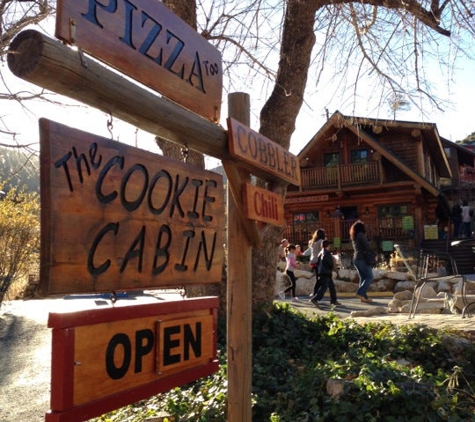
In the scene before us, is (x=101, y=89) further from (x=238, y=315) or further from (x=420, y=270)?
(x=420, y=270)

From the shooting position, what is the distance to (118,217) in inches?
75.5

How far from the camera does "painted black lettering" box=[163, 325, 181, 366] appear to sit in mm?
2180

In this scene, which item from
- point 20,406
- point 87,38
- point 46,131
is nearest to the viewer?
point 46,131

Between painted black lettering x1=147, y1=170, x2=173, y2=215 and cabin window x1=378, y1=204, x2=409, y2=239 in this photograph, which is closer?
painted black lettering x1=147, y1=170, x2=173, y2=215

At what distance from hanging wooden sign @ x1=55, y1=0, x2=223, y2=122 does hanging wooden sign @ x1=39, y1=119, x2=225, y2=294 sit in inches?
14.3

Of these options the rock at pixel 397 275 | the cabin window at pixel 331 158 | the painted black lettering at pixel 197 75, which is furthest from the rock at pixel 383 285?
the painted black lettering at pixel 197 75

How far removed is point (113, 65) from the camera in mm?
2068

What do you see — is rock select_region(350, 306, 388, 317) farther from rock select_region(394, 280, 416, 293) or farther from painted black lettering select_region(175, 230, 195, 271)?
rock select_region(394, 280, 416, 293)

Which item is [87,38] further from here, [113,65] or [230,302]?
[230,302]

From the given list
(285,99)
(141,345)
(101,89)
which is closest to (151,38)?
(101,89)

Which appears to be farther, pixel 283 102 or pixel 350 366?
pixel 283 102

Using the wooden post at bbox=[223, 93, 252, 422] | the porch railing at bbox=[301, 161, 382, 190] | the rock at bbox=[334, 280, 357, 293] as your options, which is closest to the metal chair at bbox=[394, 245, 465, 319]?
the wooden post at bbox=[223, 93, 252, 422]

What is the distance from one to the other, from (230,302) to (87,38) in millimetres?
1686

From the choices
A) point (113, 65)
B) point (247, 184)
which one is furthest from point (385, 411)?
point (113, 65)
